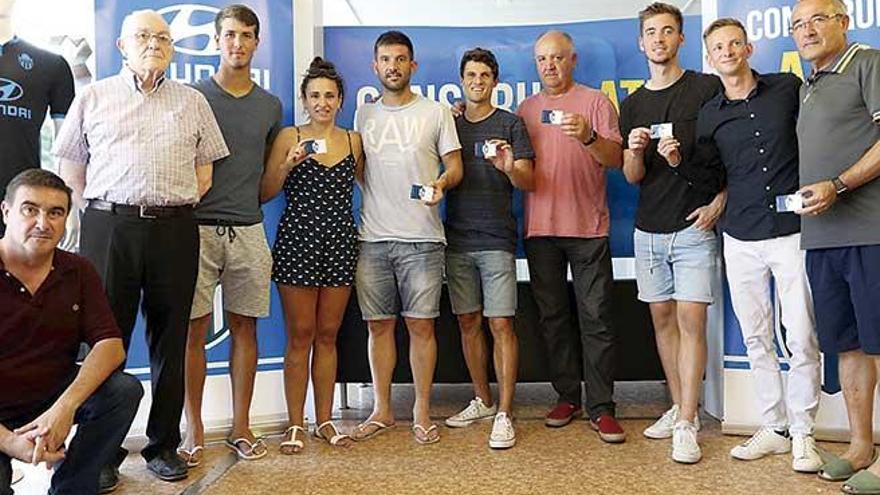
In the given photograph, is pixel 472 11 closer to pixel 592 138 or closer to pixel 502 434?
pixel 592 138

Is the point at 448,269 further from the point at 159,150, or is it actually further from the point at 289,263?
the point at 159,150

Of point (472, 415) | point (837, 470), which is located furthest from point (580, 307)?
point (837, 470)

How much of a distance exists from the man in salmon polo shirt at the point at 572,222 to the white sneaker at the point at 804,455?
69cm

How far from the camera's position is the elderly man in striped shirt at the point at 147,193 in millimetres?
2646

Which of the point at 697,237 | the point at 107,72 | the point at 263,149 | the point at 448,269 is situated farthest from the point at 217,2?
the point at 697,237

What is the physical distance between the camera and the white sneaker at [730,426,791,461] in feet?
9.62

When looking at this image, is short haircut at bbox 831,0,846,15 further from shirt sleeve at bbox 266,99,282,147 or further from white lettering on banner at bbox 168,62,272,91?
white lettering on banner at bbox 168,62,272,91

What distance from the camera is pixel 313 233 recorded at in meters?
3.13

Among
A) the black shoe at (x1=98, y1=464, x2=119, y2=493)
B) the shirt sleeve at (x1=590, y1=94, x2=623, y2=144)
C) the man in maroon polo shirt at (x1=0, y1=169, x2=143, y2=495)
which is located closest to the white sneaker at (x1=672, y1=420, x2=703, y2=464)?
the shirt sleeve at (x1=590, y1=94, x2=623, y2=144)

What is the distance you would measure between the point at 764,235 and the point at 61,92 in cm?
267

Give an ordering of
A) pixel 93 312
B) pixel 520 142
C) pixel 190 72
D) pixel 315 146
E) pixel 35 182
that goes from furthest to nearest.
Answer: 1. pixel 190 72
2. pixel 520 142
3. pixel 315 146
4. pixel 93 312
5. pixel 35 182

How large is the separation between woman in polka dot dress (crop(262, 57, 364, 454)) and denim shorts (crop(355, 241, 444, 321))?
78mm

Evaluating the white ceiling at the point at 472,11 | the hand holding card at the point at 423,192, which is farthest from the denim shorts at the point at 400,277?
the white ceiling at the point at 472,11

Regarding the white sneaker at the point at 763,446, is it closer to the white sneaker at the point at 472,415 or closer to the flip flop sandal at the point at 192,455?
the white sneaker at the point at 472,415
